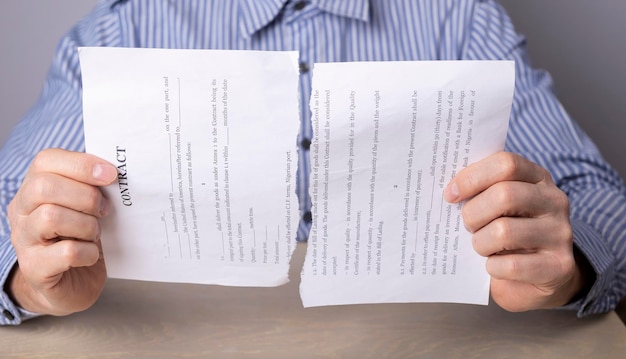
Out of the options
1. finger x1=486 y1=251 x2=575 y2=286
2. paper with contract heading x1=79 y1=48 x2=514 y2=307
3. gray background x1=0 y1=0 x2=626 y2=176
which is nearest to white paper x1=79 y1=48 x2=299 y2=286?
paper with contract heading x1=79 y1=48 x2=514 y2=307

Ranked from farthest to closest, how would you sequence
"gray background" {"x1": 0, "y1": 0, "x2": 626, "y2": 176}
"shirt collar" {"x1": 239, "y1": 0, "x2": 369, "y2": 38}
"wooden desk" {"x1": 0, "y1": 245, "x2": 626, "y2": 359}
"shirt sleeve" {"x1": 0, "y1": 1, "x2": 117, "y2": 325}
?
1. "gray background" {"x1": 0, "y1": 0, "x2": 626, "y2": 176}
2. "shirt collar" {"x1": 239, "y1": 0, "x2": 369, "y2": 38}
3. "shirt sleeve" {"x1": 0, "y1": 1, "x2": 117, "y2": 325}
4. "wooden desk" {"x1": 0, "y1": 245, "x2": 626, "y2": 359}

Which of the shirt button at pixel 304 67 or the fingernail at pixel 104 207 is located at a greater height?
the fingernail at pixel 104 207

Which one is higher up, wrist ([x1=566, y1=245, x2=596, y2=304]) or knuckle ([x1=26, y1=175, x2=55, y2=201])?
knuckle ([x1=26, y1=175, x2=55, y2=201])

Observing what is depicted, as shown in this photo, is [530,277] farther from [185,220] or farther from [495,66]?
[185,220]

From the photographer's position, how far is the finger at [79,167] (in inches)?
27.5

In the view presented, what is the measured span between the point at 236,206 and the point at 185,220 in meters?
0.06

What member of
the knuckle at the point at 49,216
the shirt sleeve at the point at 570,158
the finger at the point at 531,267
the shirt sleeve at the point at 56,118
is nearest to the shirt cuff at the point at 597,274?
the shirt sleeve at the point at 570,158

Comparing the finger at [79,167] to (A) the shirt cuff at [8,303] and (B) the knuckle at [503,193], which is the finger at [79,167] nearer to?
(A) the shirt cuff at [8,303]

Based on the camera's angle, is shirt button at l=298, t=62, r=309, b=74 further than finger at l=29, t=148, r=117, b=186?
Yes

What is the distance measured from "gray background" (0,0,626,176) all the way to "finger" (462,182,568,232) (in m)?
0.86

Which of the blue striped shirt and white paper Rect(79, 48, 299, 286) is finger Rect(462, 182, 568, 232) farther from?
the blue striped shirt

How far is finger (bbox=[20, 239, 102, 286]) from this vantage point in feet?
2.40

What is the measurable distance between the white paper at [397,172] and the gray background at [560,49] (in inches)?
35.6

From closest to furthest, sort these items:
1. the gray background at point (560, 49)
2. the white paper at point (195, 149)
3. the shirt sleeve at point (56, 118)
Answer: the white paper at point (195, 149), the shirt sleeve at point (56, 118), the gray background at point (560, 49)
